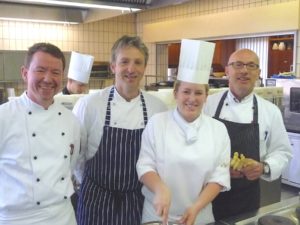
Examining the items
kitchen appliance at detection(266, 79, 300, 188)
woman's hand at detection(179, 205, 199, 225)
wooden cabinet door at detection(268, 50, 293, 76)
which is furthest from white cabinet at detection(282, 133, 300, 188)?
wooden cabinet door at detection(268, 50, 293, 76)

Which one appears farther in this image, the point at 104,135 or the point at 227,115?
the point at 227,115

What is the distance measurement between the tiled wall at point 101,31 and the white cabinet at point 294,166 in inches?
68.5

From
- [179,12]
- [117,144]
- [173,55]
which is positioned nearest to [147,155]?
[117,144]

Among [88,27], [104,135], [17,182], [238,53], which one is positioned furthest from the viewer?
[88,27]

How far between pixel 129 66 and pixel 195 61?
0.27m

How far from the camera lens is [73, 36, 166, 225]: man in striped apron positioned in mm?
1455

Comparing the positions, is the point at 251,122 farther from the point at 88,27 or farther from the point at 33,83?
the point at 88,27

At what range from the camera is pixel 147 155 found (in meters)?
1.26

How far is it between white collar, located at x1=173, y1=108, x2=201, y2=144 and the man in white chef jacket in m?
0.40

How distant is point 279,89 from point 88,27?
→ 3578mm

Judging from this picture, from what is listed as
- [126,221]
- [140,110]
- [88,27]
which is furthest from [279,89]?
[88,27]

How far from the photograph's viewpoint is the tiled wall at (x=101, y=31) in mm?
4762

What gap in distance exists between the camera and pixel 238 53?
1.60 meters

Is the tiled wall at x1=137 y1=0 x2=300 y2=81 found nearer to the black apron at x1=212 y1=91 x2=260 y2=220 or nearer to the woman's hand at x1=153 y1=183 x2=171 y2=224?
the black apron at x1=212 y1=91 x2=260 y2=220
